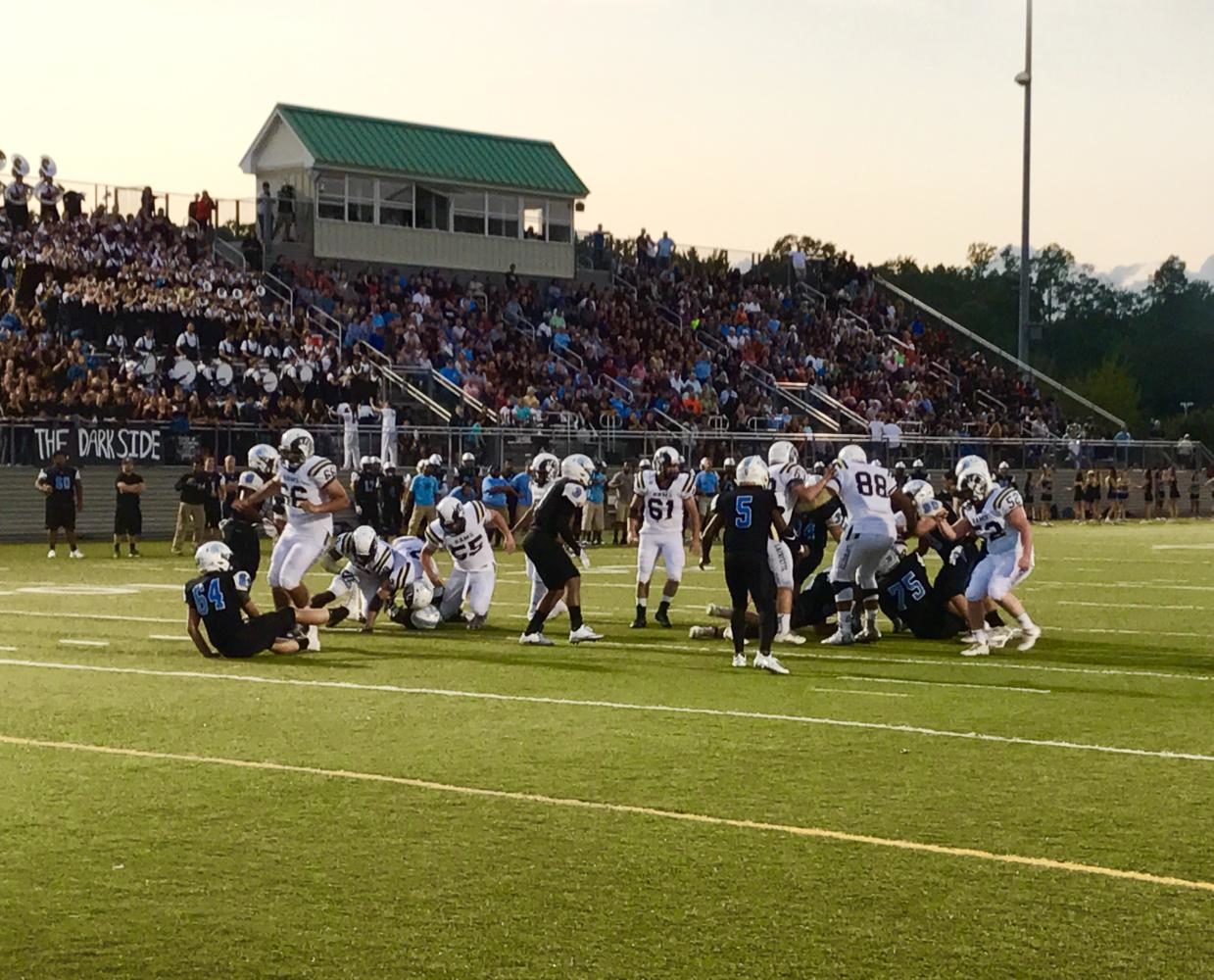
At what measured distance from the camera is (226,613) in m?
13.2

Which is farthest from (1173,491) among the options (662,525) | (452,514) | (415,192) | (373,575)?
(373,575)

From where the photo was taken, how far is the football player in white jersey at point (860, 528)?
48.3 ft

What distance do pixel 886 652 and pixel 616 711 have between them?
165 inches

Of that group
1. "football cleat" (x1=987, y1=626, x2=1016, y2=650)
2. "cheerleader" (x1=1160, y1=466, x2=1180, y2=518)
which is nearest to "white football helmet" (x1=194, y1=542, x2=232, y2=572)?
"football cleat" (x1=987, y1=626, x2=1016, y2=650)

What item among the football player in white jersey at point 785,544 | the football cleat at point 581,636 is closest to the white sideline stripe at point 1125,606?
the football player in white jersey at point 785,544

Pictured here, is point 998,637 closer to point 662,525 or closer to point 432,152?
point 662,525

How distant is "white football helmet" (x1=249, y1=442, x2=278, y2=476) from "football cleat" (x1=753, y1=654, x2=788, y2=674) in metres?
4.44

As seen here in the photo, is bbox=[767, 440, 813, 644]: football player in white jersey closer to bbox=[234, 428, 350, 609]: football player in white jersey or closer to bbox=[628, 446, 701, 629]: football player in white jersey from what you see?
bbox=[628, 446, 701, 629]: football player in white jersey

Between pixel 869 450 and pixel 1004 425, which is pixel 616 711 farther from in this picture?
pixel 1004 425

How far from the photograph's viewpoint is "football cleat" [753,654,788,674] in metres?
12.6

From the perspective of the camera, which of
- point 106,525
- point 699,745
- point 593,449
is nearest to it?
point 699,745

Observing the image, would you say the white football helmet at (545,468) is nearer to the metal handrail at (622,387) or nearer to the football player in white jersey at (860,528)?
the football player in white jersey at (860,528)

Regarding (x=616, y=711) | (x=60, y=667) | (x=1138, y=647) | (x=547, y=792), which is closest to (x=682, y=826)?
(x=547, y=792)

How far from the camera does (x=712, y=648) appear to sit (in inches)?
565
